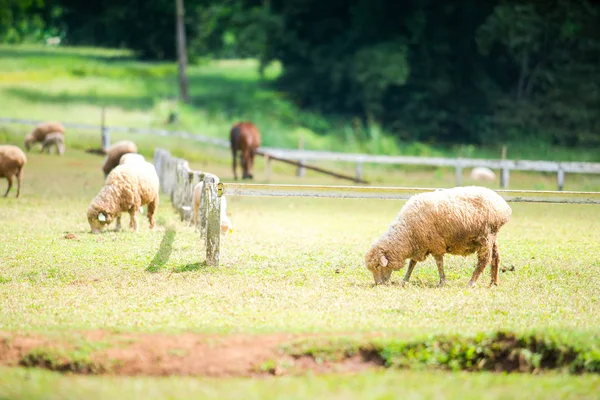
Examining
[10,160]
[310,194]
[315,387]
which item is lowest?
[315,387]

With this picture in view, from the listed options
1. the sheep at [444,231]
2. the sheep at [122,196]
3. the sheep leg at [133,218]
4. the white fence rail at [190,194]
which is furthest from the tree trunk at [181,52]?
the sheep at [444,231]

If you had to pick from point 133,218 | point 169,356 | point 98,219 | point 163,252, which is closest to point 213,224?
point 163,252

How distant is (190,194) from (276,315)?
775 cm

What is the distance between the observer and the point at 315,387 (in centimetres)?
685

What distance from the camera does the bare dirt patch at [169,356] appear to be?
299 inches

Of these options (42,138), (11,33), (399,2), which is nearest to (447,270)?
(42,138)

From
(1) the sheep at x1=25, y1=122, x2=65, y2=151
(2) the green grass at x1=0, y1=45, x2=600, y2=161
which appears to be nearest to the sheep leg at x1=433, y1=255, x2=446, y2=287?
(1) the sheep at x1=25, y1=122, x2=65, y2=151

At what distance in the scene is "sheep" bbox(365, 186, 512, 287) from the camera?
11023mm

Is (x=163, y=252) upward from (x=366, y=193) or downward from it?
downward

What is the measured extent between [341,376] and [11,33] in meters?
70.3

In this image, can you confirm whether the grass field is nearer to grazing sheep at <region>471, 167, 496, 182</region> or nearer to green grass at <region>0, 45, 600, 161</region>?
grazing sheep at <region>471, 167, 496, 182</region>

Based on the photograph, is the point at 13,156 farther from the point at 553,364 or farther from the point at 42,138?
the point at 553,364

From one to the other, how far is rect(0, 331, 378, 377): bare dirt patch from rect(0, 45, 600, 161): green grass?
1149 inches

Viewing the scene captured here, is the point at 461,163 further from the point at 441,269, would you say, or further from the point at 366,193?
the point at 441,269
